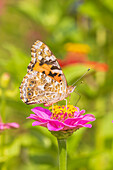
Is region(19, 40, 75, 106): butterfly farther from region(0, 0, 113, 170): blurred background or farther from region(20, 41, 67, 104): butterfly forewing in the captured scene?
region(0, 0, 113, 170): blurred background

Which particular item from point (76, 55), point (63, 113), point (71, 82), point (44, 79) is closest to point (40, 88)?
point (44, 79)

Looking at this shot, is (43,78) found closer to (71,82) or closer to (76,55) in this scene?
(71,82)

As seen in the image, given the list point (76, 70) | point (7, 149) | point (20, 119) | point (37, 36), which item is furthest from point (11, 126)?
point (37, 36)

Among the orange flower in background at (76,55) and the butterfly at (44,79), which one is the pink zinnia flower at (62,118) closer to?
the butterfly at (44,79)

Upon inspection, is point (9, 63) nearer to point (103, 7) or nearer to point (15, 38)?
point (103, 7)

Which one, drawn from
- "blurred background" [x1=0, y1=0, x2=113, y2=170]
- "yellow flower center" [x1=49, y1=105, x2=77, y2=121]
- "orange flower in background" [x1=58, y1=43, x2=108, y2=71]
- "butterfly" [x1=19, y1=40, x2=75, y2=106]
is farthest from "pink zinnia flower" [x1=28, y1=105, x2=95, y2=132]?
"orange flower in background" [x1=58, y1=43, x2=108, y2=71]

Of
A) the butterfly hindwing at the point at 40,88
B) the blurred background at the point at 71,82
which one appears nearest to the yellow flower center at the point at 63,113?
the butterfly hindwing at the point at 40,88

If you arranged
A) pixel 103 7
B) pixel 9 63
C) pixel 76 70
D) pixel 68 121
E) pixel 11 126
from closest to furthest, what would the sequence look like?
1. pixel 68 121
2. pixel 11 126
3. pixel 76 70
4. pixel 9 63
5. pixel 103 7
